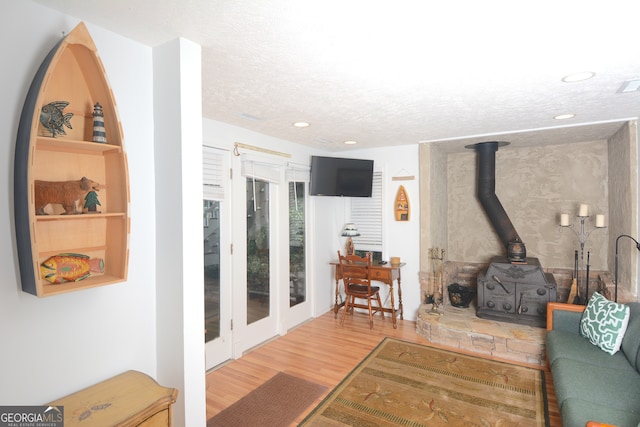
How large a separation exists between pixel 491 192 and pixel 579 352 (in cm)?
225

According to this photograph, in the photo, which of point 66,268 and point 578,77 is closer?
point 66,268

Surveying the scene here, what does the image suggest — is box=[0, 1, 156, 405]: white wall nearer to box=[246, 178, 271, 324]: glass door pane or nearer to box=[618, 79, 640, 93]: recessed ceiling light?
box=[246, 178, 271, 324]: glass door pane

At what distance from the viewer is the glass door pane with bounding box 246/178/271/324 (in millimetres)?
3705

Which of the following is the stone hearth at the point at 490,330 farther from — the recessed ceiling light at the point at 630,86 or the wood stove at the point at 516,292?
the recessed ceiling light at the point at 630,86

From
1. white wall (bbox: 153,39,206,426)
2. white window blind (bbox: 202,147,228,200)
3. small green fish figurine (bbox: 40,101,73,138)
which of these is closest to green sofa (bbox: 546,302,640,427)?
white wall (bbox: 153,39,206,426)

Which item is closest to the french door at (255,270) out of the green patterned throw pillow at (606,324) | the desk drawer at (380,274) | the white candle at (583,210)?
the desk drawer at (380,274)

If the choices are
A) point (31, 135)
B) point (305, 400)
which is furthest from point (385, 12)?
point (305, 400)

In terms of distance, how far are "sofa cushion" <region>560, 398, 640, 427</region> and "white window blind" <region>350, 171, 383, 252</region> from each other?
3009mm

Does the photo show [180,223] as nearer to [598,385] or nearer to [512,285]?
[598,385]

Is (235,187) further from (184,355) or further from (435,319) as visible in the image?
(435,319)

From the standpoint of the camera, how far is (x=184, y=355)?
1.68 m

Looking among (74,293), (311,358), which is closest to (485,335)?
(311,358)

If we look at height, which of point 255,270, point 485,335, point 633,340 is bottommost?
point 485,335

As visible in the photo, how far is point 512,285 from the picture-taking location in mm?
3832
